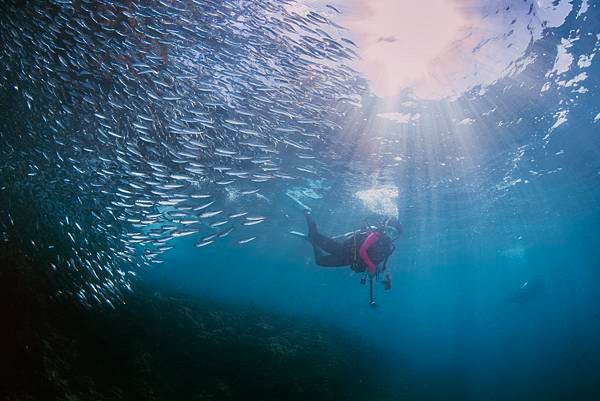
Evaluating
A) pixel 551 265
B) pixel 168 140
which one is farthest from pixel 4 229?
pixel 551 265

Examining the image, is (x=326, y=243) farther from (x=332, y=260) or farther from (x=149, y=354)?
(x=149, y=354)

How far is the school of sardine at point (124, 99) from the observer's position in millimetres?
7223

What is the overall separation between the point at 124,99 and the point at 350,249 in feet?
24.9

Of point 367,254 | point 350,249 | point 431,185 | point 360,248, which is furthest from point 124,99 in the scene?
point 431,185

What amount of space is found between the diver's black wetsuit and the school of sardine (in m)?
3.68

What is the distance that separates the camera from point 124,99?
28.7 feet

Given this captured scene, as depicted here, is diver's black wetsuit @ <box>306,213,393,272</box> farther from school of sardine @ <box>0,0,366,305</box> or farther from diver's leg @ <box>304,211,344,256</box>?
school of sardine @ <box>0,0,366,305</box>

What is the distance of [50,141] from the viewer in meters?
9.12

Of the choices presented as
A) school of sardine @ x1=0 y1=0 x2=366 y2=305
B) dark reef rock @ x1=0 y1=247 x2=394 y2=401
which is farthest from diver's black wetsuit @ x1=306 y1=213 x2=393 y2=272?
dark reef rock @ x1=0 y1=247 x2=394 y2=401

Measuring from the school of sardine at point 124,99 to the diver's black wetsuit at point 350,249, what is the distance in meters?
3.68

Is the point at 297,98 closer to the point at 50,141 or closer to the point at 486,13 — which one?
the point at 486,13

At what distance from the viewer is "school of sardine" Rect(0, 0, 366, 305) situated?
722 centimetres

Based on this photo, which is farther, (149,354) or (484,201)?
(484,201)

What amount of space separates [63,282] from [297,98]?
800 cm
